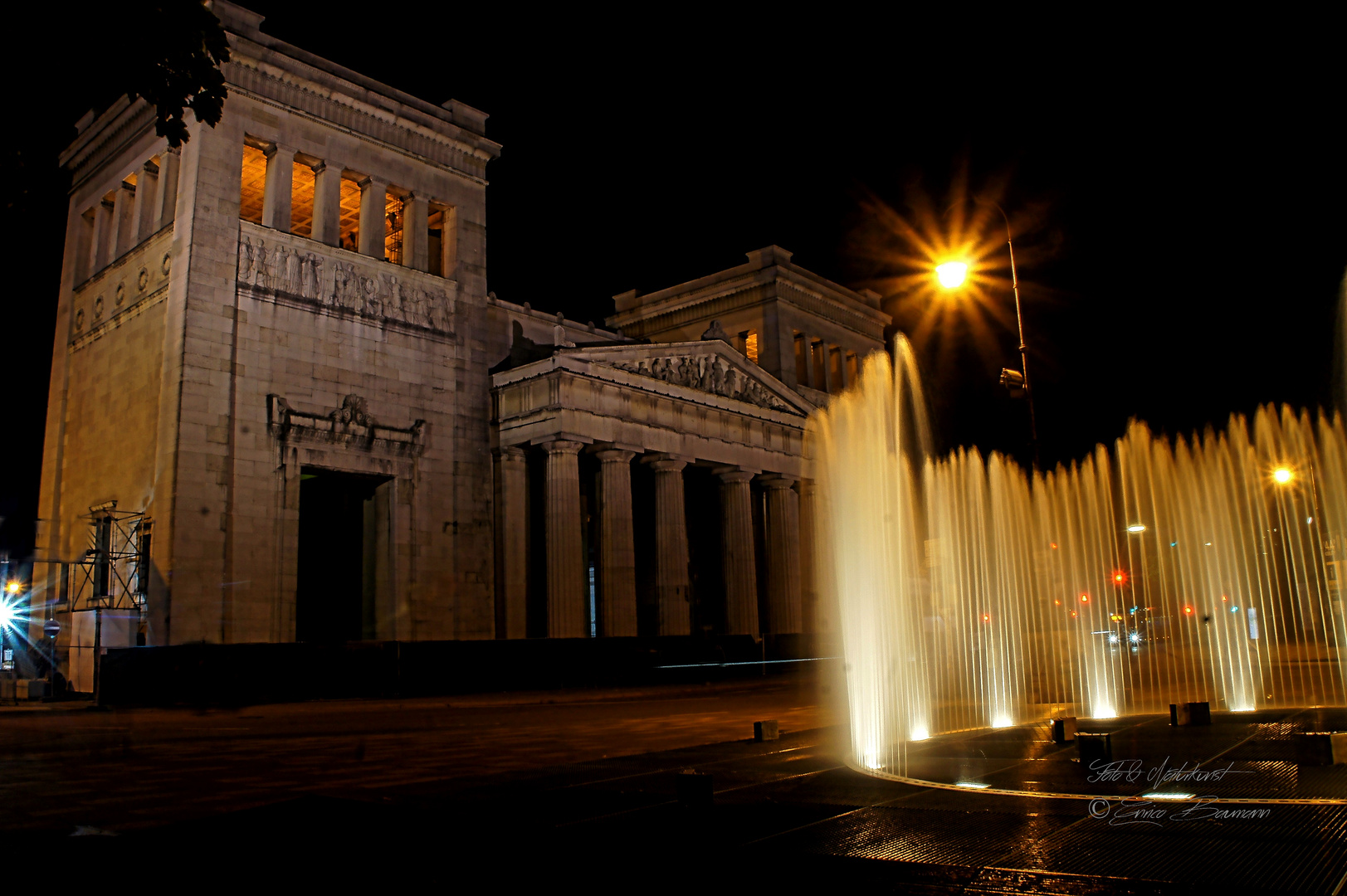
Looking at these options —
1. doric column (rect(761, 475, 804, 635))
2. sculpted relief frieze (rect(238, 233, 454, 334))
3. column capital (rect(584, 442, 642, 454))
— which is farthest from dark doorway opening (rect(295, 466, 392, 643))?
doric column (rect(761, 475, 804, 635))

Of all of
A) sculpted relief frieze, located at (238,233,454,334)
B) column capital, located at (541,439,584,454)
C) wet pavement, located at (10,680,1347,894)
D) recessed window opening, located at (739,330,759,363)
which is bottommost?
wet pavement, located at (10,680,1347,894)

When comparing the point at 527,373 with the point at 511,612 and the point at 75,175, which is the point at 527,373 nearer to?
the point at 511,612

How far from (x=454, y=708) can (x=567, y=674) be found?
25.6 feet

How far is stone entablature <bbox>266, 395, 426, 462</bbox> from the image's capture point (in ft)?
121

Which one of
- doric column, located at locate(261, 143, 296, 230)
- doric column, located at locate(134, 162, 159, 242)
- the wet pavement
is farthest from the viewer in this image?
doric column, located at locate(134, 162, 159, 242)

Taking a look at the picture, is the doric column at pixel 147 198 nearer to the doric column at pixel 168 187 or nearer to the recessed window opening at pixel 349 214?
the doric column at pixel 168 187

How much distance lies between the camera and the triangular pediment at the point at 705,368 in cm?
4381

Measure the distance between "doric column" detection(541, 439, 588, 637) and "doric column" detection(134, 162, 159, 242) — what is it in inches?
684

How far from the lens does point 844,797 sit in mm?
10523

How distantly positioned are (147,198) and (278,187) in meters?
5.55

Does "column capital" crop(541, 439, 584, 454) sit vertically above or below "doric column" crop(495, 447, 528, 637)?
above

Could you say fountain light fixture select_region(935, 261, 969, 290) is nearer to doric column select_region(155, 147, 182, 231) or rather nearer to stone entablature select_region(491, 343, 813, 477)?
stone entablature select_region(491, 343, 813, 477)

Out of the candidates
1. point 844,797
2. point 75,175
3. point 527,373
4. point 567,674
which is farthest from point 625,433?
point 844,797

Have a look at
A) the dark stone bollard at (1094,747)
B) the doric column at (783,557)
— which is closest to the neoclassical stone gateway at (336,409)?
the doric column at (783,557)
